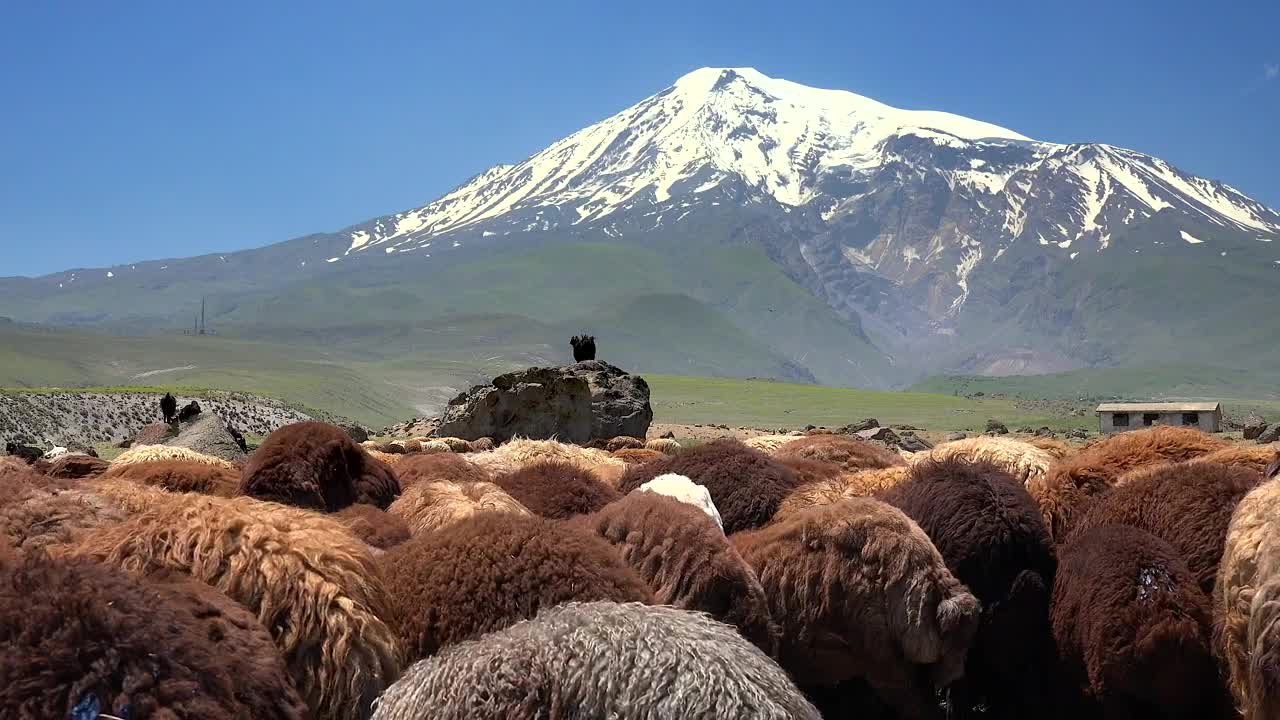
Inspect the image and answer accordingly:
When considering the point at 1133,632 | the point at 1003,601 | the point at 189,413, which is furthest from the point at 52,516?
the point at 189,413

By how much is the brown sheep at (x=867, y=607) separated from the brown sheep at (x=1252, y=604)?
3.74 feet

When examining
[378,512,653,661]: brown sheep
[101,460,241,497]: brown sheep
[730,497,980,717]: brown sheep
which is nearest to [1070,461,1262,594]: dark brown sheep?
[730,497,980,717]: brown sheep

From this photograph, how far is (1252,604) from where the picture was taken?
5383mm

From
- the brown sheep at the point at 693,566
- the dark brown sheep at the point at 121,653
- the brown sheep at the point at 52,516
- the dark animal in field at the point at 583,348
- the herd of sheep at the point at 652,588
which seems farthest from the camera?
the dark animal in field at the point at 583,348

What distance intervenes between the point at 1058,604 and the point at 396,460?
20.8ft

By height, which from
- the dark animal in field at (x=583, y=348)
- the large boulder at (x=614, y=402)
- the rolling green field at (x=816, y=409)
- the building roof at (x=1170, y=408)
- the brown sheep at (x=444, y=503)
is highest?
the brown sheep at (x=444, y=503)

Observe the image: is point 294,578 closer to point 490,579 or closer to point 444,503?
point 490,579

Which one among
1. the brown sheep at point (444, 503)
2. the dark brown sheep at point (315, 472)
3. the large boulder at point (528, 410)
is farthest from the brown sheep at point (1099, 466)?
the large boulder at point (528, 410)

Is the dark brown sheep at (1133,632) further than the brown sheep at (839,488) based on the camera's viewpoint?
No

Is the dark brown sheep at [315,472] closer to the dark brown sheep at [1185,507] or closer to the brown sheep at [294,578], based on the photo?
the brown sheep at [294,578]

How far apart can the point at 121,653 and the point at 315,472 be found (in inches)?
173

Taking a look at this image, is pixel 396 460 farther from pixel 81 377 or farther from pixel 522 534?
pixel 81 377

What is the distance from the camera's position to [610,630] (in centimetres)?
402

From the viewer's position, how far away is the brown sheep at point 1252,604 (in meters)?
5.21
